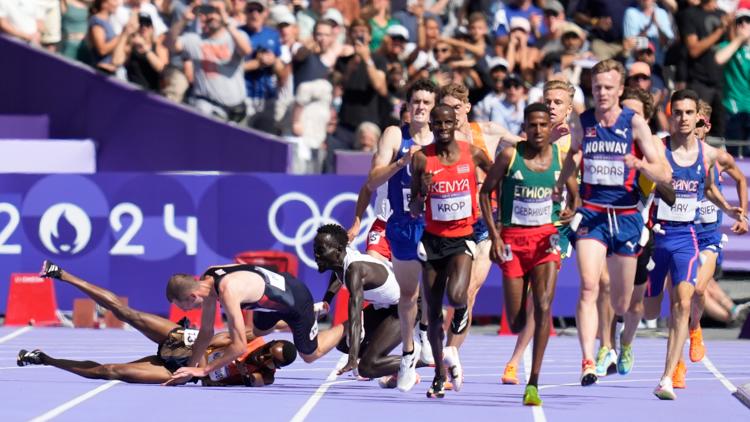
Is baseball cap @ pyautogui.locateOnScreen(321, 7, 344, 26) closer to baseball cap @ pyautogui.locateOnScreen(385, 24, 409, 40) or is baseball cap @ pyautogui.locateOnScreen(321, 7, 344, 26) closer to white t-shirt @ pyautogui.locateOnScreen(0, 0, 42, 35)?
baseball cap @ pyautogui.locateOnScreen(385, 24, 409, 40)

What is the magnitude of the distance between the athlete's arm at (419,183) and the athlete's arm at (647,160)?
1.48 metres

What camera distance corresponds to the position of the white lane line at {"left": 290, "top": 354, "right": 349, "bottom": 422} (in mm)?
12252

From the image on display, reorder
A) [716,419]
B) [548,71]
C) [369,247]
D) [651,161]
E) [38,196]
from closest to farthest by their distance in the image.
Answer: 1. [716,419]
2. [651,161]
3. [369,247]
4. [38,196]
5. [548,71]

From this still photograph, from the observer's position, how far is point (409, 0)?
24.5 meters

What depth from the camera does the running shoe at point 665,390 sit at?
13.4 metres

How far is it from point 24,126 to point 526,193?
1185cm

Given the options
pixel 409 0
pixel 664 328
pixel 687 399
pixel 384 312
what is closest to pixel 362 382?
pixel 384 312

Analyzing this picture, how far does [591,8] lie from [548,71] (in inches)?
94.4

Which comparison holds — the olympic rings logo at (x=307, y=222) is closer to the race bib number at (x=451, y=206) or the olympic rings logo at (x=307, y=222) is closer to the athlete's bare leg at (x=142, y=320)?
the athlete's bare leg at (x=142, y=320)

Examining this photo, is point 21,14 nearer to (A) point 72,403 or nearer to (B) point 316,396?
(B) point 316,396

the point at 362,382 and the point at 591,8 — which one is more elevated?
the point at 591,8

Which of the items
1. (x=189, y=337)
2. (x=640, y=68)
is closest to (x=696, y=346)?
(x=189, y=337)

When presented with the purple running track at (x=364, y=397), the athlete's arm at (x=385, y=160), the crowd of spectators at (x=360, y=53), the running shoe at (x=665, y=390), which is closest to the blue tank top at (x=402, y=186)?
the athlete's arm at (x=385, y=160)

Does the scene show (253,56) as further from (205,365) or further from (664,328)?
(205,365)
